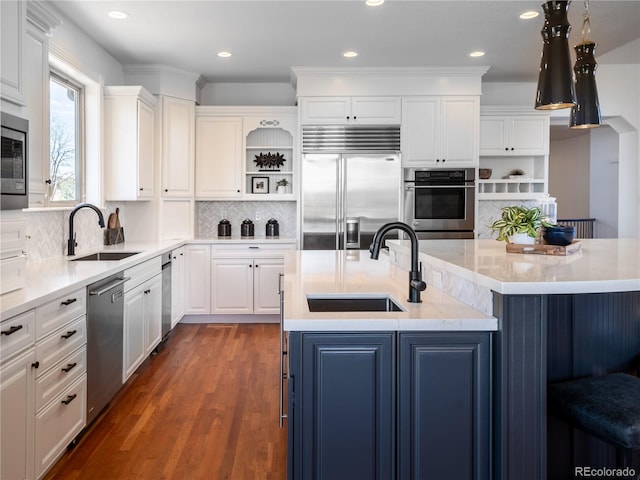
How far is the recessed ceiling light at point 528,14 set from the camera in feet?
12.4

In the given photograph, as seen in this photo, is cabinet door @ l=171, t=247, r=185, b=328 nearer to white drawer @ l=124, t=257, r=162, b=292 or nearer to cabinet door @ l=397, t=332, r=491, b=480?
white drawer @ l=124, t=257, r=162, b=292

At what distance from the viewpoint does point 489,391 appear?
1.71 metres

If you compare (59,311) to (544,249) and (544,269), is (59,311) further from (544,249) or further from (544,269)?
(544,249)

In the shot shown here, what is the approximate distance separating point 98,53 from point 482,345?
14.1 feet

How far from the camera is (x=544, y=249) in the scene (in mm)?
2588

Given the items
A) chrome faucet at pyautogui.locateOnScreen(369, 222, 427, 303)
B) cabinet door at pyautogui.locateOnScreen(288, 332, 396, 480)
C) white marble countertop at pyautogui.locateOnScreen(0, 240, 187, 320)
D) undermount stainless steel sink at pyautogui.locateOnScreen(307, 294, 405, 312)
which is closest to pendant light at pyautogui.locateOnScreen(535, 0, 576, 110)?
chrome faucet at pyautogui.locateOnScreen(369, 222, 427, 303)

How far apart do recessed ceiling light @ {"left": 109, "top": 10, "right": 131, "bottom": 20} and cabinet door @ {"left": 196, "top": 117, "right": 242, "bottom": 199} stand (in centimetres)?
178

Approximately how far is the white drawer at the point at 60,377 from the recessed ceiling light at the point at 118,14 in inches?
101

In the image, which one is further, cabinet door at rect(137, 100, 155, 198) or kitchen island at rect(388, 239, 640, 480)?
cabinet door at rect(137, 100, 155, 198)

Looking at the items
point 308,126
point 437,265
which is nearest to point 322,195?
point 308,126

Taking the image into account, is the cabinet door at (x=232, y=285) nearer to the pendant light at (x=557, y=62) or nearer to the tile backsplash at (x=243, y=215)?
the tile backsplash at (x=243, y=215)

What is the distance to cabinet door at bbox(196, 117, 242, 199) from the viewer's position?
18.3 ft

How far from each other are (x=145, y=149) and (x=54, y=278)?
249 cm

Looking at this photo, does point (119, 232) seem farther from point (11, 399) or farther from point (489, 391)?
point (489, 391)
